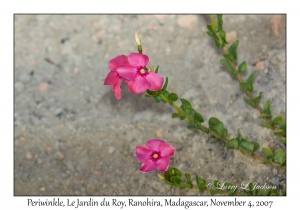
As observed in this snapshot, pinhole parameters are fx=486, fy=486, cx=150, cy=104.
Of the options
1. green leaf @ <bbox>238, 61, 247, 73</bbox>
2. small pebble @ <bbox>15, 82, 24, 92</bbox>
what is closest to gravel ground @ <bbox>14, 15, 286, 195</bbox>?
Result: small pebble @ <bbox>15, 82, 24, 92</bbox>

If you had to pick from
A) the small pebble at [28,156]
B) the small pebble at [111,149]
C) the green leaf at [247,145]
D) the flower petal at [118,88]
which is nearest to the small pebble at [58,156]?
the small pebble at [28,156]

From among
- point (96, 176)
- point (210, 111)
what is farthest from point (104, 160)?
point (210, 111)

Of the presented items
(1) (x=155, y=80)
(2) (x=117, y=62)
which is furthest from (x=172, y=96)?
(2) (x=117, y=62)

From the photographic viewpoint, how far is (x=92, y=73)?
129 inches

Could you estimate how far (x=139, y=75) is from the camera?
6.59ft

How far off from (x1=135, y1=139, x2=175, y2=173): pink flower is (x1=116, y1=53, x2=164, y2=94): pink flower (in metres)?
0.33

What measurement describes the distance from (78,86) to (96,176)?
70cm

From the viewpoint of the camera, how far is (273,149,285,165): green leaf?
241 cm

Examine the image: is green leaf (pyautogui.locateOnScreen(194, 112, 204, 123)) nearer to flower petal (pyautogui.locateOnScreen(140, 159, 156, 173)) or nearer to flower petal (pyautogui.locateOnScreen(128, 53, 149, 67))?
flower petal (pyautogui.locateOnScreen(140, 159, 156, 173))

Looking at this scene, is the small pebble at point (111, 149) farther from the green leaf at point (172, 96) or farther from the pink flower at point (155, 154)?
the green leaf at point (172, 96)

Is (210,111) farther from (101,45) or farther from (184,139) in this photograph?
(101,45)

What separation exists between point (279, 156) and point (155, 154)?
649 millimetres

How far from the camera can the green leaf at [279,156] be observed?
94.7 inches

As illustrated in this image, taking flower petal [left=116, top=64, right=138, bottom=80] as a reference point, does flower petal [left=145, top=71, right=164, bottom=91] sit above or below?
below
